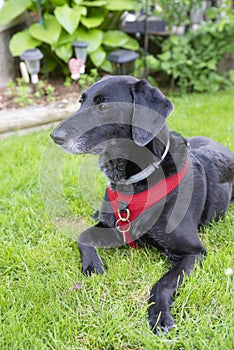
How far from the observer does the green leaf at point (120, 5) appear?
17.1 ft

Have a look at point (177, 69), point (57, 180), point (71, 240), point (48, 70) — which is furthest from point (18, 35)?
point (71, 240)

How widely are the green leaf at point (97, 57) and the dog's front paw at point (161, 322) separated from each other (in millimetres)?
3925

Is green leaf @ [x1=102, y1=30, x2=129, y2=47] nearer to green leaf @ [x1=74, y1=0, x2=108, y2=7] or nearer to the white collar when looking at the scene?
green leaf @ [x1=74, y1=0, x2=108, y2=7]

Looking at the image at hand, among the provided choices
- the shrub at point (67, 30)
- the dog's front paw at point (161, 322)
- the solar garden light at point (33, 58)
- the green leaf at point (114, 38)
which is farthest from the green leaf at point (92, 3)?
the dog's front paw at point (161, 322)

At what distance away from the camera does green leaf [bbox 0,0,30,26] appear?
16.9 feet

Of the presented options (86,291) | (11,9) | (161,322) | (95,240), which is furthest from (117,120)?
(11,9)

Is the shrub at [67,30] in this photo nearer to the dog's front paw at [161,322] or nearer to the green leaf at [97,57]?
the green leaf at [97,57]

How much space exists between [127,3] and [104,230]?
3.91 m

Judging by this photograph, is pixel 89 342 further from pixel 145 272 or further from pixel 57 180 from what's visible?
pixel 57 180

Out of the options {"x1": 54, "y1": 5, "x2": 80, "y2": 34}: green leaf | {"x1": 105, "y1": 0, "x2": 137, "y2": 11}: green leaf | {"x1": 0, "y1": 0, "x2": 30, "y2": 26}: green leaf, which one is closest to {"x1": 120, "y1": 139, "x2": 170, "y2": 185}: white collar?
{"x1": 54, "y1": 5, "x2": 80, "y2": 34}: green leaf

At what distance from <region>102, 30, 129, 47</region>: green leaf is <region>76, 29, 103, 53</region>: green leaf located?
0.13 meters

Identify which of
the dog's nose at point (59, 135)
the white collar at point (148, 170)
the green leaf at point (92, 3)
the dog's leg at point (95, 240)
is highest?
the dog's nose at point (59, 135)

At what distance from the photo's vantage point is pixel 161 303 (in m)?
1.88

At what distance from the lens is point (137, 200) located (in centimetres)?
221
